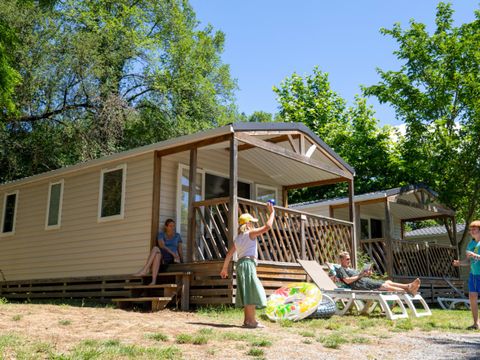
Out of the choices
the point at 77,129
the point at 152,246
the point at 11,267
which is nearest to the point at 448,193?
the point at 152,246

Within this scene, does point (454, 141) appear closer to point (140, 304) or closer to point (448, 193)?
point (448, 193)

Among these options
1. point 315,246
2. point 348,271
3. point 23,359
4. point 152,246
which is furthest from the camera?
point 315,246

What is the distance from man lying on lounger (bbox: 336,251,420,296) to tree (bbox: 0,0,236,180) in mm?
12886

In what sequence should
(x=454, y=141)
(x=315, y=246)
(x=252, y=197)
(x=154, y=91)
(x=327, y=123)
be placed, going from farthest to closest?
(x=327, y=123) < (x=154, y=91) < (x=454, y=141) < (x=252, y=197) < (x=315, y=246)

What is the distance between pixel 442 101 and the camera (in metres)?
16.1

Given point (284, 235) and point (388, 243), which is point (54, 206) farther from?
point (388, 243)

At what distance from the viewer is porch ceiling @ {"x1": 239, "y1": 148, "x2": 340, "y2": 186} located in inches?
464

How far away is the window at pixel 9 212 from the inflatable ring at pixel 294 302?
8411 millimetres

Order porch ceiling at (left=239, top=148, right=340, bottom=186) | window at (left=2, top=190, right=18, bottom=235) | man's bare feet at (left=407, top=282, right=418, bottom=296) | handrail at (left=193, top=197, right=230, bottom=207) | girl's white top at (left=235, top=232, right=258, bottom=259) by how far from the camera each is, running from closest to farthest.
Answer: girl's white top at (left=235, top=232, right=258, bottom=259) → man's bare feet at (left=407, top=282, right=418, bottom=296) → handrail at (left=193, top=197, right=230, bottom=207) → porch ceiling at (left=239, top=148, right=340, bottom=186) → window at (left=2, top=190, right=18, bottom=235)

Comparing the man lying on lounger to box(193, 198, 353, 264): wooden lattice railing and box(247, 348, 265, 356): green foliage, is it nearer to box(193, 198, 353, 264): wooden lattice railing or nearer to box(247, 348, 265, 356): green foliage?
box(193, 198, 353, 264): wooden lattice railing

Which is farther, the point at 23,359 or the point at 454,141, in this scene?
the point at 454,141

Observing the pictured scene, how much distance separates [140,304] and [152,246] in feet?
3.64

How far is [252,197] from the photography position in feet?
41.4

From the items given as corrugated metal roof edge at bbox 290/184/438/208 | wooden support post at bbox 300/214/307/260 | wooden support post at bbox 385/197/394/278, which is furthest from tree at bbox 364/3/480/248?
wooden support post at bbox 300/214/307/260
